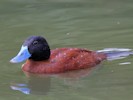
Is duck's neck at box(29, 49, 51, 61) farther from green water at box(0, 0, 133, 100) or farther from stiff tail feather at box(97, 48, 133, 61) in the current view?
stiff tail feather at box(97, 48, 133, 61)

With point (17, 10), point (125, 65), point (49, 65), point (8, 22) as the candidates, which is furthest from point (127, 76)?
point (17, 10)

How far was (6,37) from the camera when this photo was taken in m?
11.3

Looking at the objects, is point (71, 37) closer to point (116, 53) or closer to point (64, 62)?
point (116, 53)

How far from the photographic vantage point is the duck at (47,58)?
9.20 metres

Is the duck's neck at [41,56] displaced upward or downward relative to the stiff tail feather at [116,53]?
upward

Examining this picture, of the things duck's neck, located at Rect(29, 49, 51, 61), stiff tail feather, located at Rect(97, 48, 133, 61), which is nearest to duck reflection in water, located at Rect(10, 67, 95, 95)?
duck's neck, located at Rect(29, 49, 51, 61)

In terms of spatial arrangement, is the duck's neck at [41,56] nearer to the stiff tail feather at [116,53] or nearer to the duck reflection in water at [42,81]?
the duck reflection in water at [42,81]

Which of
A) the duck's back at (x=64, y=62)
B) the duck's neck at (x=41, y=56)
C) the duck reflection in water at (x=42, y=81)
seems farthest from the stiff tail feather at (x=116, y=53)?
the duck's neck at (x=41, y=56)

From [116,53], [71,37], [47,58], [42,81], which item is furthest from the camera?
[71,37]

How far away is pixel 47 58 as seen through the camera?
370 inches

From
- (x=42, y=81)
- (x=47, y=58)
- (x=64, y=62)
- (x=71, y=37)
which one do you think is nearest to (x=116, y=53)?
(x=64, y=62)

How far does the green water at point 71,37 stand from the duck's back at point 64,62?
0.60 feet

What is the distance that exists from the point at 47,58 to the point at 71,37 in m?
1.75

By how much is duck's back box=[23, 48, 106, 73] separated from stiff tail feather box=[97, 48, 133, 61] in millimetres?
335
